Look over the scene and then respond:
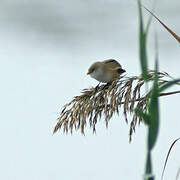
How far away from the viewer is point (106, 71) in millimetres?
2914

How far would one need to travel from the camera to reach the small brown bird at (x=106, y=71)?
2854mm

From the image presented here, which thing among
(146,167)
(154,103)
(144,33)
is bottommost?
(146,167)

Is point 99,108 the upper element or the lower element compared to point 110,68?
lower

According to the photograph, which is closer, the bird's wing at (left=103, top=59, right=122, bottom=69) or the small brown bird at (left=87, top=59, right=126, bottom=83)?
the small brown bird at (left=87, top=59, right=126, bottom=83)

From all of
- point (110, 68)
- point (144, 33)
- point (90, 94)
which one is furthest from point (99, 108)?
point (144, 33)

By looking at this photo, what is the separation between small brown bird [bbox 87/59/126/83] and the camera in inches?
112

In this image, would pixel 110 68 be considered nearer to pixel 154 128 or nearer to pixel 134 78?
pixel 134 78

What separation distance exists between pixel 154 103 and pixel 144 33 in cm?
14

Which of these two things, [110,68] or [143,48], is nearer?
[143,48]

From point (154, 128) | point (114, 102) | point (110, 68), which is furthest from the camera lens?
point (110, 68)

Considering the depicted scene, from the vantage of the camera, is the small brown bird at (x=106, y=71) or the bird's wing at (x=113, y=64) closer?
the small brown bird at (x=106, y=71)

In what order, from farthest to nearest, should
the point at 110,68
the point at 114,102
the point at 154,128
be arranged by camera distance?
the point at 110,68, the point at 114,102, the point at 154,128

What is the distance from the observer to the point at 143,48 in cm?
98

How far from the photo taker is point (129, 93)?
7.22ft
